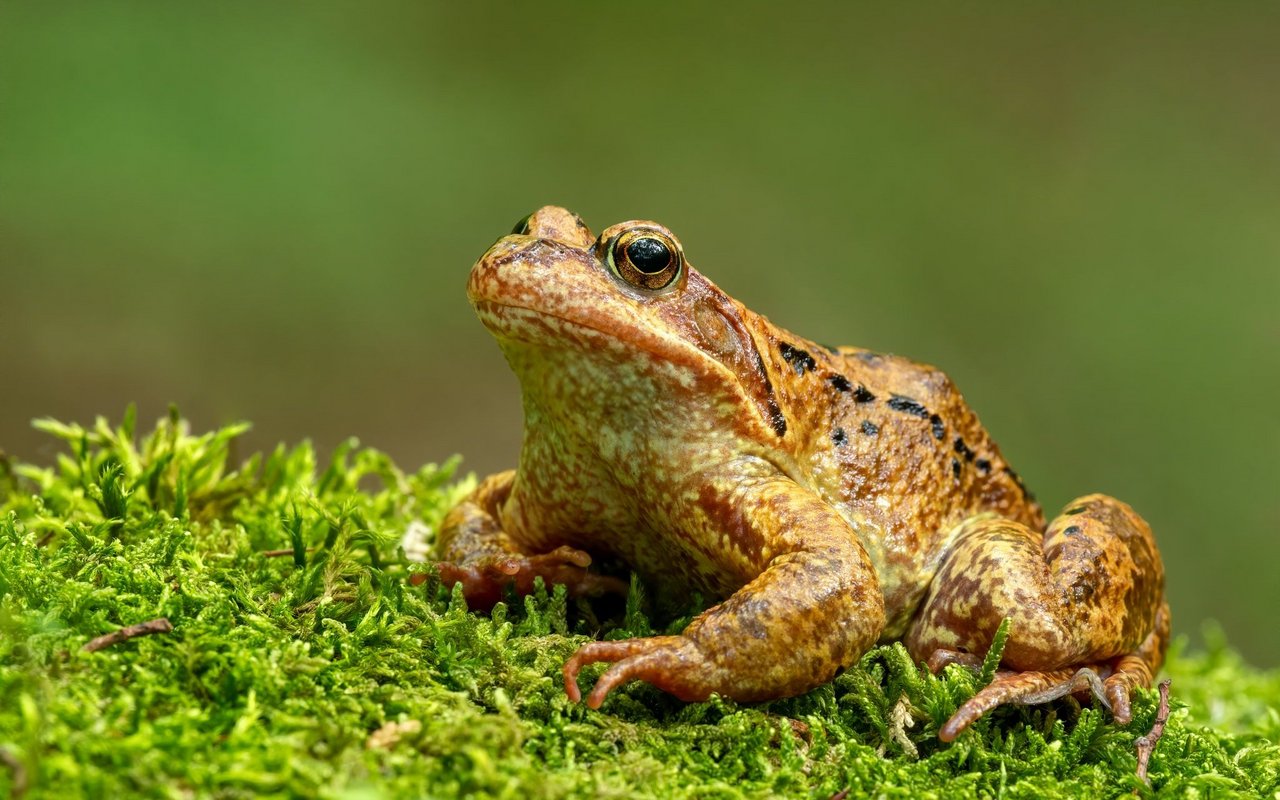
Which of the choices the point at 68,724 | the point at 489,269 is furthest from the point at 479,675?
the point at 489,269

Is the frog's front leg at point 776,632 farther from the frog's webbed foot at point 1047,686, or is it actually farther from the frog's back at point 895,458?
the frog's back at point 895,458

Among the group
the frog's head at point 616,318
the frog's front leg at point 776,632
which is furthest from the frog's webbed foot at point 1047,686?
the frog's head at point 616,318

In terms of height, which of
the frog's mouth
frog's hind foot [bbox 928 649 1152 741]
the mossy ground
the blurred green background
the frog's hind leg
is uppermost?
the blurred green background

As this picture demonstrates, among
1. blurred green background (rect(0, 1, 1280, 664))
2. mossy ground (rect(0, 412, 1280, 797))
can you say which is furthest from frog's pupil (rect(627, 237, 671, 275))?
blurred green background (rect(0, 1, 1280, 664))

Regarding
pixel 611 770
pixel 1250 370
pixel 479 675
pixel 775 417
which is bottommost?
pixel 611 770

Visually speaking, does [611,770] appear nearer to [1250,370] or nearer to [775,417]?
[775,417]

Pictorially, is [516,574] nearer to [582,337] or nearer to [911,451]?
[582,337]

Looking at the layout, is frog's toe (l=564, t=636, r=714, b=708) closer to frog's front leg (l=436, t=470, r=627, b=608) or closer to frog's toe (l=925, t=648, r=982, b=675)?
frog's front leg (l=436, t=470, r=627, b=608)
